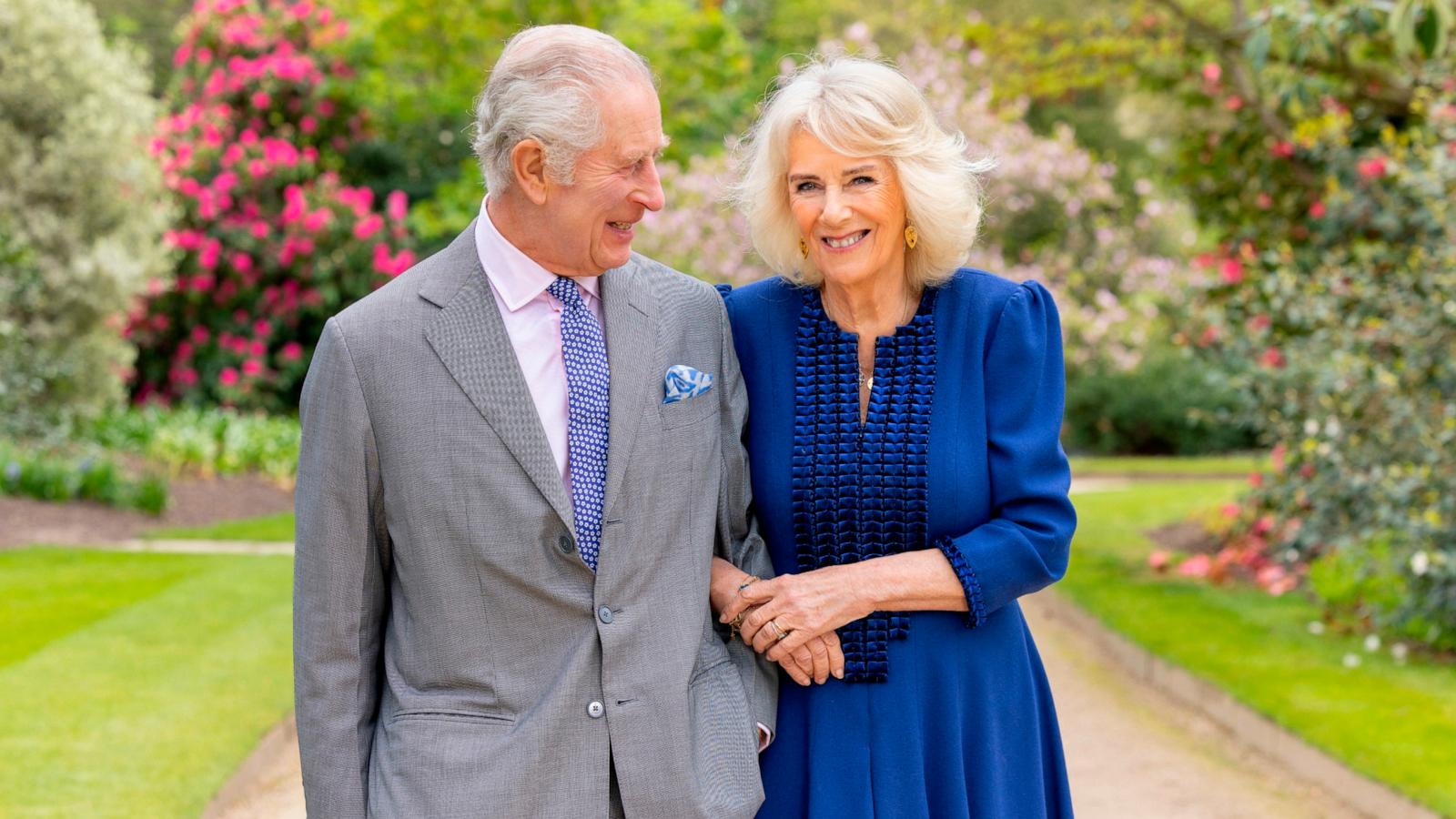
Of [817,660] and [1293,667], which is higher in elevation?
[817,660]

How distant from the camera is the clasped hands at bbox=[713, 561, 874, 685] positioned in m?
2.55

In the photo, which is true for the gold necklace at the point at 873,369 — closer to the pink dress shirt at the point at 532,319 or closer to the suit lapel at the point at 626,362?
the suit lapel at the point at 626,362

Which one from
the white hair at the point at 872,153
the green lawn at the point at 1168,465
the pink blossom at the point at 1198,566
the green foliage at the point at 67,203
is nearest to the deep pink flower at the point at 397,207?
the green foliage at the point at 67,203

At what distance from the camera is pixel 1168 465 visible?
54.9 feet

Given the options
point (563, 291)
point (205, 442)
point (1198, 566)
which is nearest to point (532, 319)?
point (563, 291)

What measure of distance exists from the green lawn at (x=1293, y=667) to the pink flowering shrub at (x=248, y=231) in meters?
8.22

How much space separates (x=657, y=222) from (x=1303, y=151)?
4963 mm

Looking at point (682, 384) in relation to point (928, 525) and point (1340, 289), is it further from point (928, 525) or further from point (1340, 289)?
point (1340, 289)

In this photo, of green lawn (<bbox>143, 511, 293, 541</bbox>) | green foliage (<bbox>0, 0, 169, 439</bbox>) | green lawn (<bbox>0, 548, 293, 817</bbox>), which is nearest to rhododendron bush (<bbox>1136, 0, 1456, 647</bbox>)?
green lawn (<bbox>0, 548, 293, 817</bbox>)

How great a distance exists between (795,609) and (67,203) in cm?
1078

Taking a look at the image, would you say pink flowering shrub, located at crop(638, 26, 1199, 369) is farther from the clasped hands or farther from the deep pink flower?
the clasped hands

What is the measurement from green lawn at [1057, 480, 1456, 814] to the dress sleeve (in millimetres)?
2666

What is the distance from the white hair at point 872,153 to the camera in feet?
8.45

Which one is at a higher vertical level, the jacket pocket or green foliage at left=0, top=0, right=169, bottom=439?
green foliage at left=0, top=0, right=169, bottom=439
